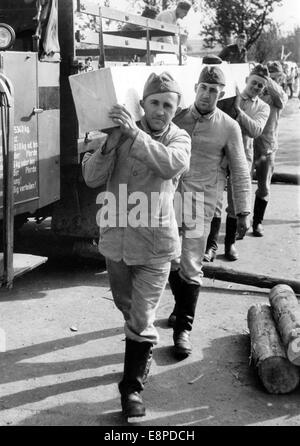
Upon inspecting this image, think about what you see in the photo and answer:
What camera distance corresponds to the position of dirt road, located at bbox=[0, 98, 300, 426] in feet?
12.1

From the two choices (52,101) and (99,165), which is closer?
(99,165)

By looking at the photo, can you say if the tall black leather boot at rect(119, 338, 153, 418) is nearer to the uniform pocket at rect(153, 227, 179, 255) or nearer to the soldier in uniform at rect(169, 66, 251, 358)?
the uniform pocket at rect(153, 227, 179, 255)

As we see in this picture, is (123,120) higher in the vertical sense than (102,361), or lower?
higher

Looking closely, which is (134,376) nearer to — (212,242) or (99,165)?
(99,165)

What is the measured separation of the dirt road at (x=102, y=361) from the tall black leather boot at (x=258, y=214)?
4.92 ft

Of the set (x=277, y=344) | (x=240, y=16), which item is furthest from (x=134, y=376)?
(x=240, y=16)

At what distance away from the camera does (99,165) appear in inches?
137

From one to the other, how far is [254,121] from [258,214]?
153 centimetres

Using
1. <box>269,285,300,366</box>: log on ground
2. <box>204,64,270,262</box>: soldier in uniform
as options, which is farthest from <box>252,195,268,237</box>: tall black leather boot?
<box>269,285,300,366</box>: log on ground

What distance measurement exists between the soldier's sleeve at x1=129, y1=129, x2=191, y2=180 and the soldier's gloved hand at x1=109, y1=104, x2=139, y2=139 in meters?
0.04

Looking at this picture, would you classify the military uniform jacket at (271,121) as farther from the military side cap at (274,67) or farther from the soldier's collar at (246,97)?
the soldier's collar at (246,97)

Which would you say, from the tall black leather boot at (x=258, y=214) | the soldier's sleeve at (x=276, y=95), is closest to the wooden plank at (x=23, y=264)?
the tall black leather boot at (x=258, y=214)
